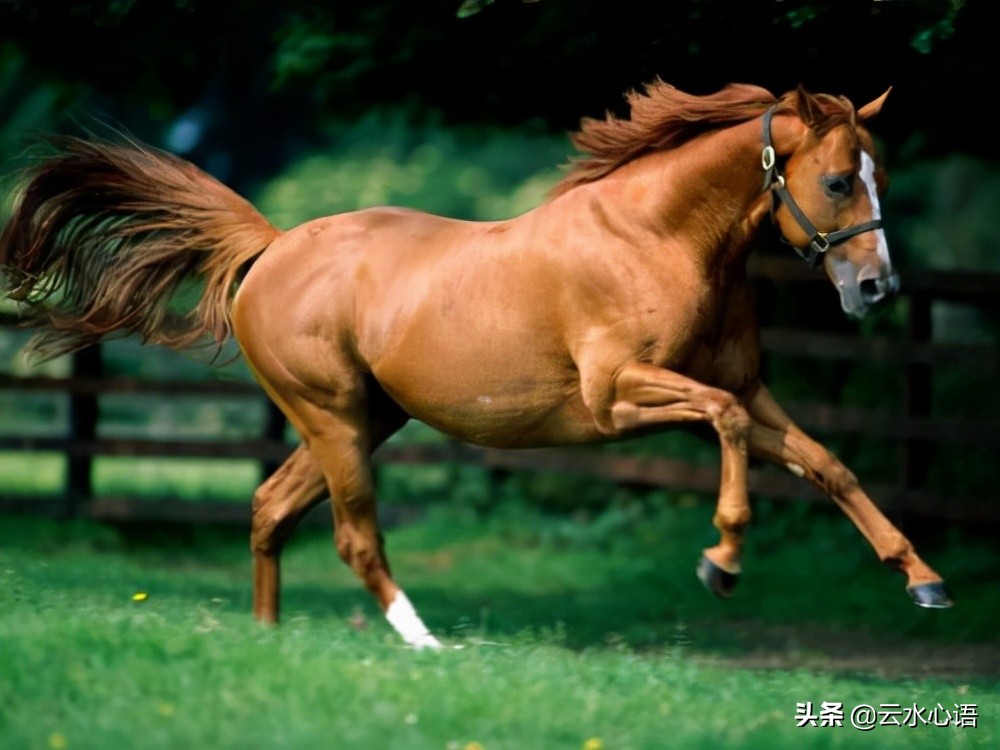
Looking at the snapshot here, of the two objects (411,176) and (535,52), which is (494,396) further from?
(411,176)

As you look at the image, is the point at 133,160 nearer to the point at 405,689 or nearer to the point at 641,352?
the point at 641,352

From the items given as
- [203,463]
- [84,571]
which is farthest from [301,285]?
[203,463]

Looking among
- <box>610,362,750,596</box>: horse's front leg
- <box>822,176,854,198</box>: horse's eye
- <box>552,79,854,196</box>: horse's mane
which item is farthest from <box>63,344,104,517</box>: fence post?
<box>822,176,854,198</box>: horse's eye

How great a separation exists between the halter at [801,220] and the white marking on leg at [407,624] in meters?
2.32

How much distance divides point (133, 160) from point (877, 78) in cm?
380

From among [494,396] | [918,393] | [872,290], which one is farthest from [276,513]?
[918,393]

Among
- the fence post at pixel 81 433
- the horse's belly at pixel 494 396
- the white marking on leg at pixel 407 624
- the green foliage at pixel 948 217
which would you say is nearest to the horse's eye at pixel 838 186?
the horse's belly at pixel 494 396

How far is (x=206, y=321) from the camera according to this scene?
7859 mm

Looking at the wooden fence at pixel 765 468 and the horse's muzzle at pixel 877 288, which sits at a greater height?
the horse's muzzle at pixel 877 288

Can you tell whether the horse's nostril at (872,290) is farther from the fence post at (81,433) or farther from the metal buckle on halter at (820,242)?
the fence post at (81,433)

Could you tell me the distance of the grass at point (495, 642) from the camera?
5.04m

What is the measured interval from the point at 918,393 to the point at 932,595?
4.29 m

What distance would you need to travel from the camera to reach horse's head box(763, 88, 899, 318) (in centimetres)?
630

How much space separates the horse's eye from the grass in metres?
1.95
